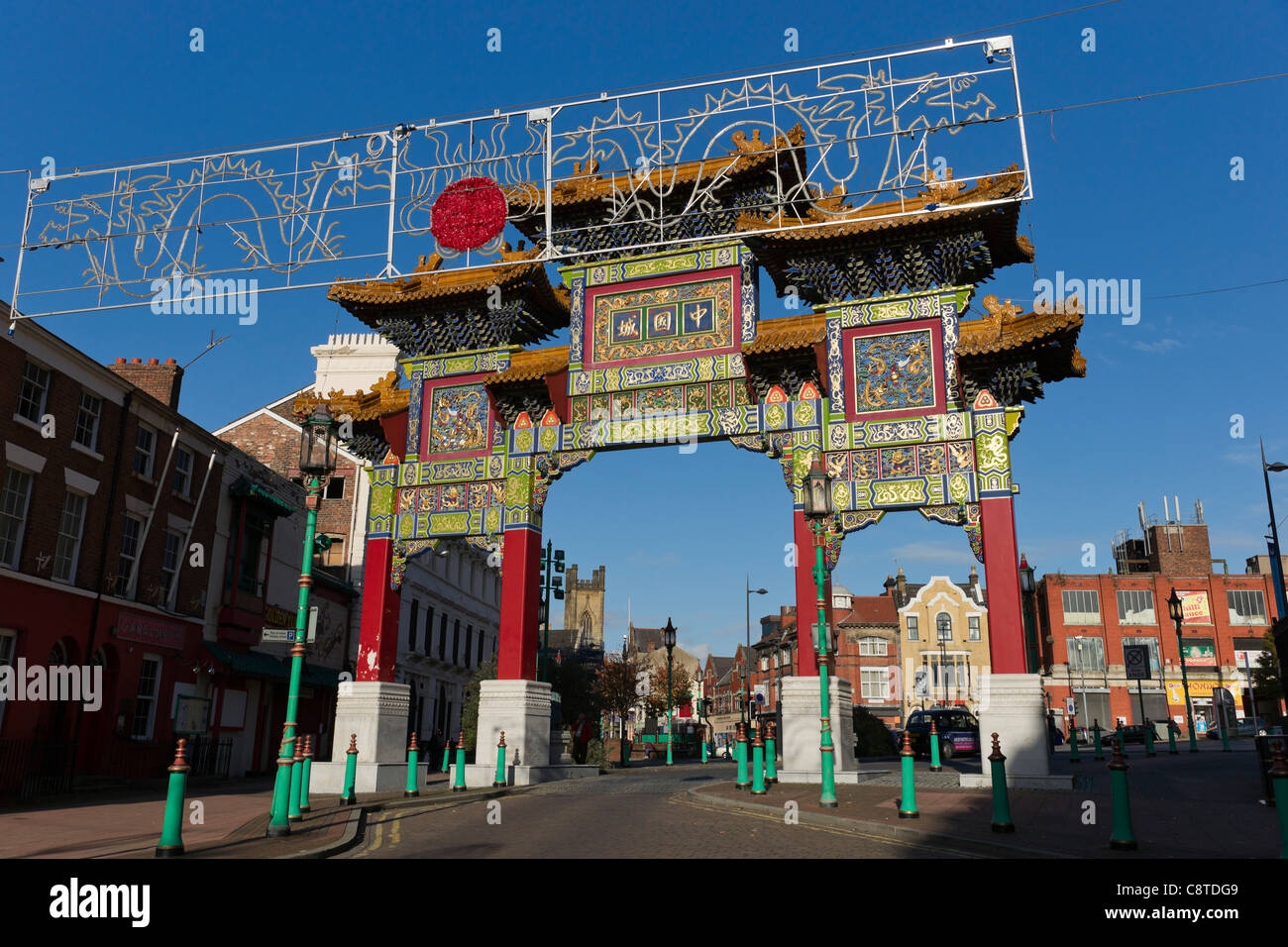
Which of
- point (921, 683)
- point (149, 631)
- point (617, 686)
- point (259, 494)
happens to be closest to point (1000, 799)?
point (149, 631)

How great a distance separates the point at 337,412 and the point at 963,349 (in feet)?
48.4

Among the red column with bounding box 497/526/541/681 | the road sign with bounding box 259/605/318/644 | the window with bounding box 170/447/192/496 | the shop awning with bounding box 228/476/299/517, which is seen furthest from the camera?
the shop awning with bounding box 228/476/299/517

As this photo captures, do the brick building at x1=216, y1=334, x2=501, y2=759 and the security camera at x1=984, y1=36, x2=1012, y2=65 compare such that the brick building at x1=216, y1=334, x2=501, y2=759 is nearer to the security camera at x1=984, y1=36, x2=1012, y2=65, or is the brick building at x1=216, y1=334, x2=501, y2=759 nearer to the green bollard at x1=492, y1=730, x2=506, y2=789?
the green bollard at x1=492, y1=730, x2=506, y2=789

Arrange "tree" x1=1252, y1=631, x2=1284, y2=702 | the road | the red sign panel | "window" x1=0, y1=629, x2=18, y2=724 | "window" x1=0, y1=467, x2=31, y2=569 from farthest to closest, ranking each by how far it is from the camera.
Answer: "tree" x1=1252, y1=631, x2=1284, y2=702 < the red sign panel < "window" x1=0, y1=467, x2=31, y2=569 < "window" x1=0, y1=629, x2=18, y2=724 < the road

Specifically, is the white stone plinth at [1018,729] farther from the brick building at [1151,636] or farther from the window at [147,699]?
the brick building at [1151,636]

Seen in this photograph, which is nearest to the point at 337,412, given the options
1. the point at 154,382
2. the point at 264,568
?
the point at 154,382

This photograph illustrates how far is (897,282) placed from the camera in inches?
813

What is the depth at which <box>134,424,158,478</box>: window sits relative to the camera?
2553cm

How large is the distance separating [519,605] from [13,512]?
11167mm

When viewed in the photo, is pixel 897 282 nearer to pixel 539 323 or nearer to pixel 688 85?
pixel 688 85

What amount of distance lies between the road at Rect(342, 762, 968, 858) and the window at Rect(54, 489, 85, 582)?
1170cm

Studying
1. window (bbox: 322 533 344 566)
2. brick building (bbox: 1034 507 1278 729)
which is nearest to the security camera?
window (bbox: 322 533 344 566)

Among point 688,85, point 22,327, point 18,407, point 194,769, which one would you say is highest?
point 688,85
